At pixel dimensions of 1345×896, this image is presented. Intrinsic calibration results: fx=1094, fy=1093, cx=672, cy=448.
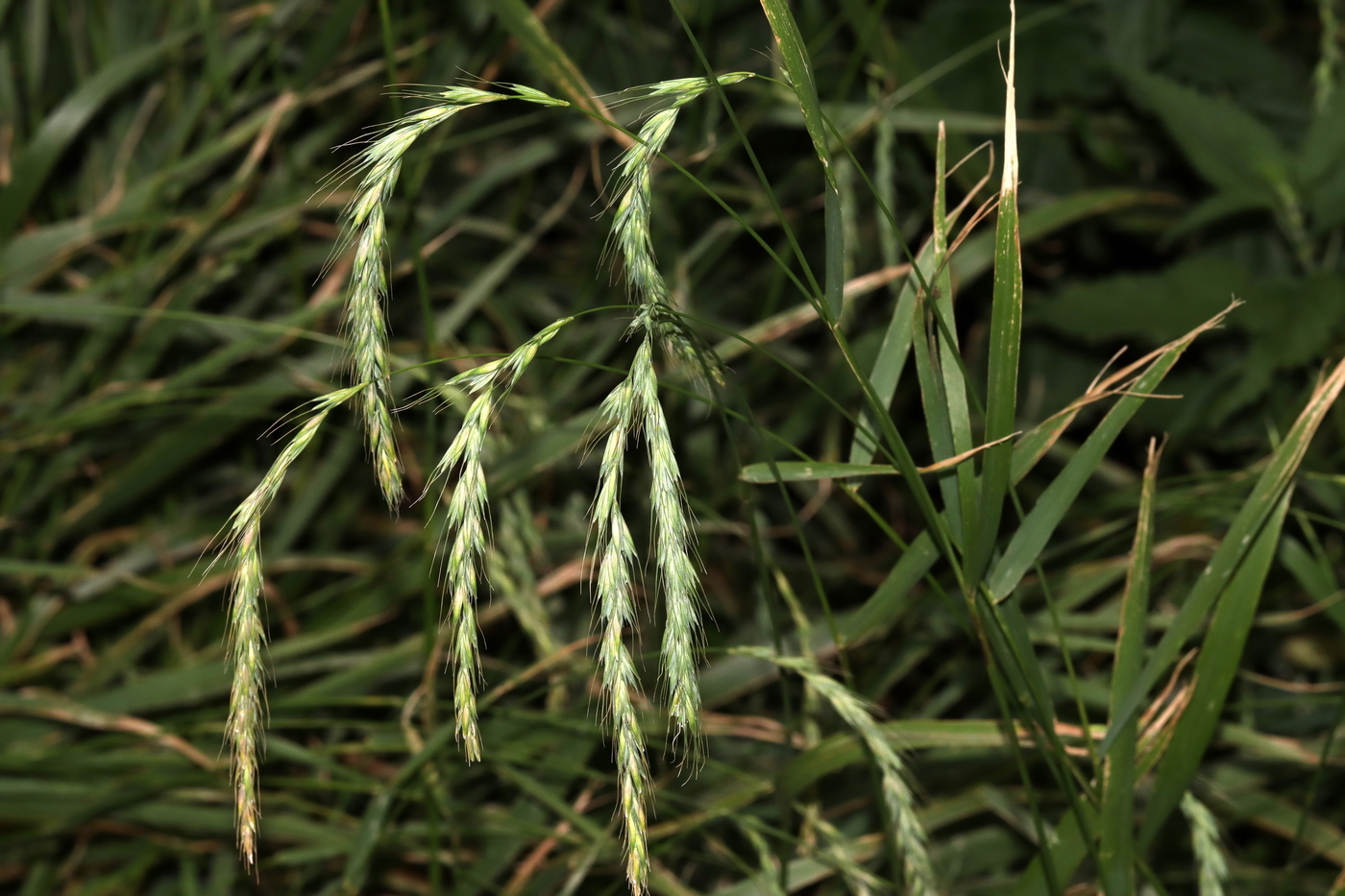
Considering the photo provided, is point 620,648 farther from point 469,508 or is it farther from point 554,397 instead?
point 554,397

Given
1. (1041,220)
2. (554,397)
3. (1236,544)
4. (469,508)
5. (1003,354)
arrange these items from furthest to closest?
(554,397) < (1041,220) < (1236,544) < (1003,354) < (469,508)

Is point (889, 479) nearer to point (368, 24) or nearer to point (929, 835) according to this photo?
point (929, 835)

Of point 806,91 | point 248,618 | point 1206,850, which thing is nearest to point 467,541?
point 248,618

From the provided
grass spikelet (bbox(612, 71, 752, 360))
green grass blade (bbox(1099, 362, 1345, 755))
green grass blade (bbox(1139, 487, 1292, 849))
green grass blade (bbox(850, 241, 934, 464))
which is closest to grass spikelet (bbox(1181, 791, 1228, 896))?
green grass blade (bbox(1139, 487, 1292, 849))

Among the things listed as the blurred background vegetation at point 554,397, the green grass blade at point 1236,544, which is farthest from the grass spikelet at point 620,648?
the blurred background vegetation at point 554,397

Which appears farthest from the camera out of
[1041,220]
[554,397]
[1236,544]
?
[554,397]

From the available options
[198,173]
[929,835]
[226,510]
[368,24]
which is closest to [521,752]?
[929,835]

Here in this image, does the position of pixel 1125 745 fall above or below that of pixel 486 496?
below
